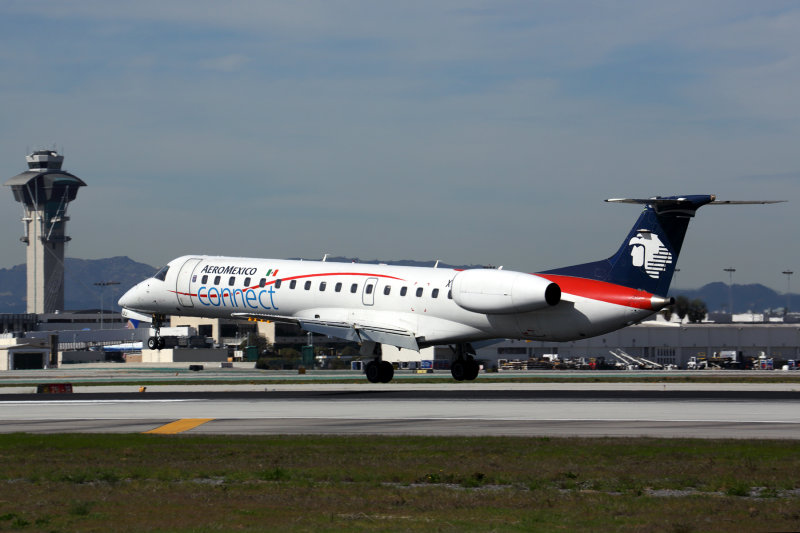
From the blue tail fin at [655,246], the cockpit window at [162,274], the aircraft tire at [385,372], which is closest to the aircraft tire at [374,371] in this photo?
the aircraft tire at [385,372]

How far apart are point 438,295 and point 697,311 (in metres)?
111

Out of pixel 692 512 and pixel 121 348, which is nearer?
pixel 692 512

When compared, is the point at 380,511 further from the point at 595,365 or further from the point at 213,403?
the point at 595,365

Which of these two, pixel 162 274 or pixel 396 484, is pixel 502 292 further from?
pixel 396 484

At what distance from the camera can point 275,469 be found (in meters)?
17.6

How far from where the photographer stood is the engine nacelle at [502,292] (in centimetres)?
4019

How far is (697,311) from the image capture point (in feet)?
483

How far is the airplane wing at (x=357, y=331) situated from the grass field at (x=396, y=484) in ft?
70.9

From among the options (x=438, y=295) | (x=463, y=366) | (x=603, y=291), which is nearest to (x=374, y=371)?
(x=463, y=366)

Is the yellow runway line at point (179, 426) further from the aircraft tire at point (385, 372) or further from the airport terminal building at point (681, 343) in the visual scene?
the airport terminal building at point (681, 343)

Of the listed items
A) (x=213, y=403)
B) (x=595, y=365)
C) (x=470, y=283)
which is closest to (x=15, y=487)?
(x=213, y=403)

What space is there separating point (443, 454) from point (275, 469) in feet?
11.1

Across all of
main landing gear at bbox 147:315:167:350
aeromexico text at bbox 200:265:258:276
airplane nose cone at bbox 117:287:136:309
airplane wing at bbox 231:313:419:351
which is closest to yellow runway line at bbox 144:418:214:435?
airplane wing at bbox 231:313:419:351

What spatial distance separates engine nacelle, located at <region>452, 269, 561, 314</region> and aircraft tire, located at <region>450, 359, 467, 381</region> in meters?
4.56
